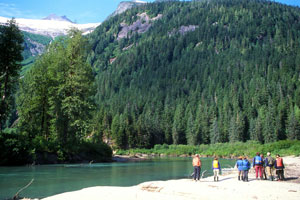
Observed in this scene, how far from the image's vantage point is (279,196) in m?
18.5

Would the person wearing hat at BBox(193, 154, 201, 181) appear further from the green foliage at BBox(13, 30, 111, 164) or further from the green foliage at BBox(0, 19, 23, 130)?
the green foliage at BBox(0, 19, 23, 130)

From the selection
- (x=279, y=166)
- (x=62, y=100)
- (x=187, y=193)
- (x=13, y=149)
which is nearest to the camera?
(x=187, y=193)

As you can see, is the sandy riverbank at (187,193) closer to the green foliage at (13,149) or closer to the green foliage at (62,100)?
the green foliage at (13,149)

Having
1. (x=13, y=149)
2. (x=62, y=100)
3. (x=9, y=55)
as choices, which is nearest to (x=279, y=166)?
(x=13, y=149)

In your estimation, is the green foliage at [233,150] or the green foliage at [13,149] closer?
the green foliage at [13,149]

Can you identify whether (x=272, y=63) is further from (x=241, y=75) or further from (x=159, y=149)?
(x=159, y=149)

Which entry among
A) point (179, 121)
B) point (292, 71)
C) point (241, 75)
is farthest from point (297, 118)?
point (241, 75)

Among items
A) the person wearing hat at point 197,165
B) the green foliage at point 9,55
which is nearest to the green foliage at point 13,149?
the green foliage at point 9,55

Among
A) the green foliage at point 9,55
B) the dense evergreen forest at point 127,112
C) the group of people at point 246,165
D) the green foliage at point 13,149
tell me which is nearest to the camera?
the group of people at point 246,165

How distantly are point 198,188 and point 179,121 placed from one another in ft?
407

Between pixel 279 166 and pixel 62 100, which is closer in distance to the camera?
pixel 279 166

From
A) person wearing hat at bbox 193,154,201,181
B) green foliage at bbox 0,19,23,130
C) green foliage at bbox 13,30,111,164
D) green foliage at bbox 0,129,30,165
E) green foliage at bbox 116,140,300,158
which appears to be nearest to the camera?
person wearing hat at bbox 193,154,201,181

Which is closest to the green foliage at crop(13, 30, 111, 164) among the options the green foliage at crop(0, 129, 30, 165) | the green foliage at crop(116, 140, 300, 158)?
the green foliage at crop(0, 129, 30, 165)

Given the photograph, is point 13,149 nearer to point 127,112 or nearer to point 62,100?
point 62,100
